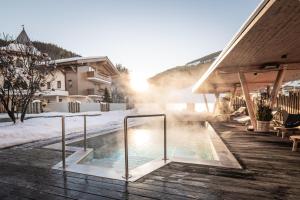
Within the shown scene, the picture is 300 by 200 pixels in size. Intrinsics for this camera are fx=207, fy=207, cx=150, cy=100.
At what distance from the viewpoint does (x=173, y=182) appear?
9.79 ft

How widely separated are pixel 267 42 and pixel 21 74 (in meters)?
12.6

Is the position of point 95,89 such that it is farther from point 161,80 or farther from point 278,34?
point 278,34

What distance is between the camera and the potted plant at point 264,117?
7527 millimetres


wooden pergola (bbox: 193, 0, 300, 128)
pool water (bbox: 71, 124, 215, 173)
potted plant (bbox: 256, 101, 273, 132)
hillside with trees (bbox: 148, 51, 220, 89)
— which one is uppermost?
hillside with trees (bbox: 148, 51, 220, 89)

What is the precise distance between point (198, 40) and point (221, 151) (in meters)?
12.4

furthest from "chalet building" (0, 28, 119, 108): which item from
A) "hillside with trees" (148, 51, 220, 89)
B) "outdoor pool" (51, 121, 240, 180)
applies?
"outdoor pool" (51, 121, 240, 180)

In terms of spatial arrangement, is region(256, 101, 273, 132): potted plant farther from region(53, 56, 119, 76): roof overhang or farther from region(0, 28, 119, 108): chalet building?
region(53, 56, 119, 76): roof overhang

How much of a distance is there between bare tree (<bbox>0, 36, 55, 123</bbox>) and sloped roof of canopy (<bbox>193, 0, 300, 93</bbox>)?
10.1 m

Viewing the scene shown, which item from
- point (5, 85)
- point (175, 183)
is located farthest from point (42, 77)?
point (175, 183)

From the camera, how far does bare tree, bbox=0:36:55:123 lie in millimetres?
11398

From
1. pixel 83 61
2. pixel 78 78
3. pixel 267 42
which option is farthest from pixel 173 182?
pixel 78 78

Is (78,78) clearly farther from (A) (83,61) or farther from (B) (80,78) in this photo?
(A) (83,61)

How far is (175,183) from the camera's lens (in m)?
2.95

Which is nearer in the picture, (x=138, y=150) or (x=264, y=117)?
(x=138, y=150)
